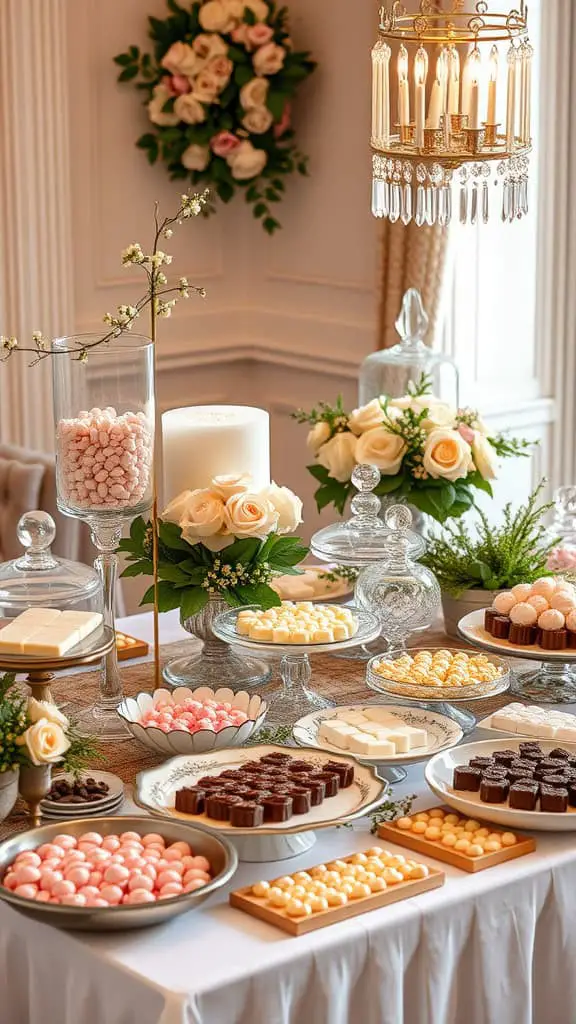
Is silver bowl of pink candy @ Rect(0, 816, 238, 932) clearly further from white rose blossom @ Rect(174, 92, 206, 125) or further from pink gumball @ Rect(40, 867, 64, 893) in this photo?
white rose blossom @ Rect(174, 92, 206, 125)

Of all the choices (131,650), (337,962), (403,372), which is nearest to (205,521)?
(131,650)

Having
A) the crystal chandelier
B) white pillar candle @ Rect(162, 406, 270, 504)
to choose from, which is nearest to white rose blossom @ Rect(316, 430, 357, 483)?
white pillar candle @ Rect(162, 406, 270, 504)

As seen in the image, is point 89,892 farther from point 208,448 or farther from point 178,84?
point 178,84

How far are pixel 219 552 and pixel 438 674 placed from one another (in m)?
0.41

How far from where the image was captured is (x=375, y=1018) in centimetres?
158

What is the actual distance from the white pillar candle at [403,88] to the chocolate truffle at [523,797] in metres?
1.01

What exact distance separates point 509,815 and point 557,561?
3.01 ft

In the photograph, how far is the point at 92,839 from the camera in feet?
5.38

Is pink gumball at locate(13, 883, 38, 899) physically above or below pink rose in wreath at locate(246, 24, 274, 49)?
below

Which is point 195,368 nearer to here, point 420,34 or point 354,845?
point 420,34

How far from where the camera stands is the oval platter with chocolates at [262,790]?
1.68 metres

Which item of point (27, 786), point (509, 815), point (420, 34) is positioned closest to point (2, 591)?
point (27, 786)

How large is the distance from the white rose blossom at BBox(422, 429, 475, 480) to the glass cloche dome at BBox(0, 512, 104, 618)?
0.74m

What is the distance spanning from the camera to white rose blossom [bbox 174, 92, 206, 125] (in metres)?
4.40
